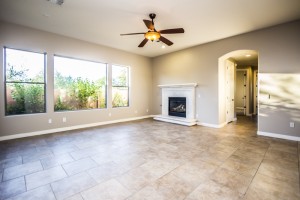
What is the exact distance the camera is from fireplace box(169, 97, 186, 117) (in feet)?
20.8

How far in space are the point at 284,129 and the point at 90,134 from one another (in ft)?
18.5

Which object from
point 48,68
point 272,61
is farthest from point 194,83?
point 48,68

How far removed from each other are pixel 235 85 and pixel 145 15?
5.78m

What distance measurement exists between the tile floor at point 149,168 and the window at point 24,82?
3.38 ft

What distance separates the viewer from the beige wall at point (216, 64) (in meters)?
3.96

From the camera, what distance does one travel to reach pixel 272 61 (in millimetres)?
4195

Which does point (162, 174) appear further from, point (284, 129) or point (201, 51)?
point (201, 51)

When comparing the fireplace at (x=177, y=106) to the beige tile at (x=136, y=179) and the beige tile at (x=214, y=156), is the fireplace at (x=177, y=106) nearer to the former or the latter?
the beige tile at (x=214, y=156)

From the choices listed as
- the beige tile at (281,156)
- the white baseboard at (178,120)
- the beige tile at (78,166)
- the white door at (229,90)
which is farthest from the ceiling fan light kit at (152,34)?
the white door at (229,90)

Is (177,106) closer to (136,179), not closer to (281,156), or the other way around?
(281,156)

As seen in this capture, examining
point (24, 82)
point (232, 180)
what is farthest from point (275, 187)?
point (24, 82)

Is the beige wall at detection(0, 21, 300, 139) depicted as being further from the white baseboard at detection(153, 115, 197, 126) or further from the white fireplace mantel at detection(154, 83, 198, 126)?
the white baseboard at detection(153, 115, 197, 126)

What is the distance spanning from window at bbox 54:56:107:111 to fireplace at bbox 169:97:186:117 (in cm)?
301

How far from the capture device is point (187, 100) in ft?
20.2
